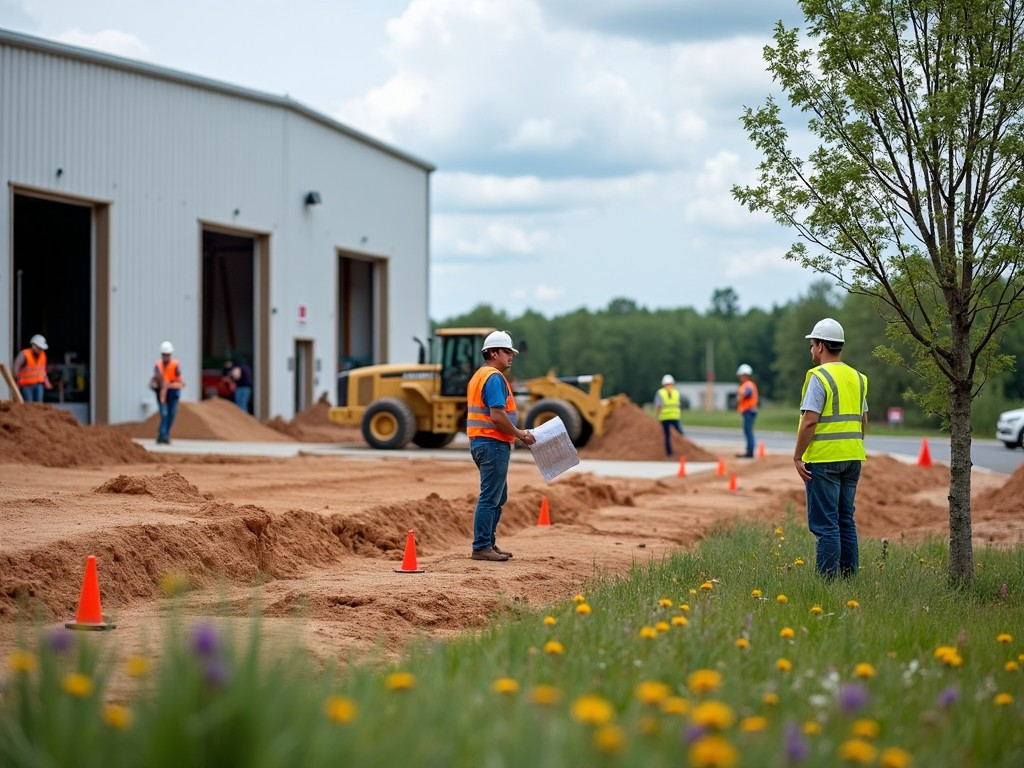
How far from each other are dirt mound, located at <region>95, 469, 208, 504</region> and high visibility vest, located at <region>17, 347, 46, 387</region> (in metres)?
12.9

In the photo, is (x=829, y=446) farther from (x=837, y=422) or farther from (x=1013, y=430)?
(x=1013, y=430)

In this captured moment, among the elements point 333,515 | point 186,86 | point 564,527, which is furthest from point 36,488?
point 186,86

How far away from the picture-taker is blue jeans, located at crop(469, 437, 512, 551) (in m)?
10.7

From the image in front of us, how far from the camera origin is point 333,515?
12469 mm

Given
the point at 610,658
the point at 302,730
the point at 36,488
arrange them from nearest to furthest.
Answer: the point at 302,730
the point at 610,658
the point at 36,488

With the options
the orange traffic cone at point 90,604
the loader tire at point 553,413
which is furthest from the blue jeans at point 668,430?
the orange traffic cone at point 90,604

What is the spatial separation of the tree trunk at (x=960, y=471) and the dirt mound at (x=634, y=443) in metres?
18.2

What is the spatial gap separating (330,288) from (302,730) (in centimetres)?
3603

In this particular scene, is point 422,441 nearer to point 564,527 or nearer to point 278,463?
point 278,463

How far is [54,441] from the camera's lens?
792 inches

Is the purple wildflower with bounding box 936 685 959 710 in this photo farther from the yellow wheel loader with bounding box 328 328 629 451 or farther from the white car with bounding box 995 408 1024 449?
the white car with bounding box 995 408 1024 449

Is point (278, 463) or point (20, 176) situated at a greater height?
point (20, 176)

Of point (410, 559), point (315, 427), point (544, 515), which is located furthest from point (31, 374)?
point (410, 559)

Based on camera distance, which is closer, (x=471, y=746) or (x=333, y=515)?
(x=471, y=746)
